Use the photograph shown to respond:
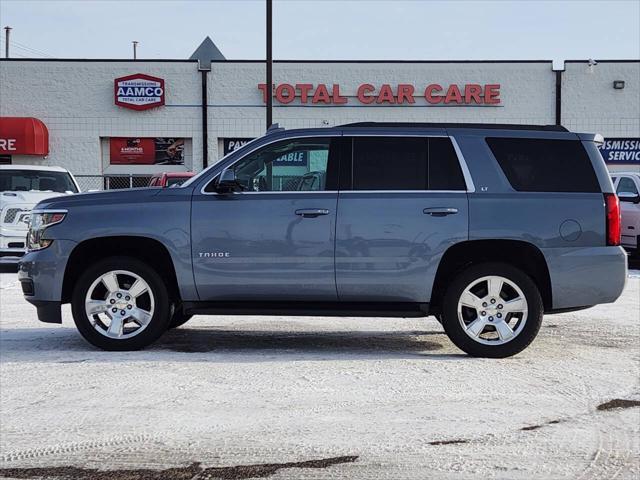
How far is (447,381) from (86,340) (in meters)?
3.43

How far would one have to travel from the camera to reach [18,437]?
494cm

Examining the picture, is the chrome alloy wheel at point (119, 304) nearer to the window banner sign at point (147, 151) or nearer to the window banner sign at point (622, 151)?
the window banner sign at point (147, 151)

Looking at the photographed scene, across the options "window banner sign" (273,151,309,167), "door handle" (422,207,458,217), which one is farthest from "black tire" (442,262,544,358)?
"window banner sign" (273,151,309,167)

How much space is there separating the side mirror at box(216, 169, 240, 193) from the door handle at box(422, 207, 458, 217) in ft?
5.29

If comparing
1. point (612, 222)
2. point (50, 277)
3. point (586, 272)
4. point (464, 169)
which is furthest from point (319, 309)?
point (612, 222)

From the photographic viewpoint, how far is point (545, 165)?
7469mm

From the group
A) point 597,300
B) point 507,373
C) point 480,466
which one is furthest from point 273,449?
point 597,300

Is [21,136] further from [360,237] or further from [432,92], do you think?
[360,237]

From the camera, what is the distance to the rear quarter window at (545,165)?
7.42m

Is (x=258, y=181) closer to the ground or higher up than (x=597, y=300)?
higher up

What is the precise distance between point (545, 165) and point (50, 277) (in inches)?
171

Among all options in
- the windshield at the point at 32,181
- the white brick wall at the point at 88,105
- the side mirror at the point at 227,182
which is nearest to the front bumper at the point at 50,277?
the side mirror at the point at 227,182

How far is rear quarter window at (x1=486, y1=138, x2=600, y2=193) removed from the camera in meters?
7.42

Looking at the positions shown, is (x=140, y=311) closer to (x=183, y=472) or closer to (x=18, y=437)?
(x=18, y=437)
